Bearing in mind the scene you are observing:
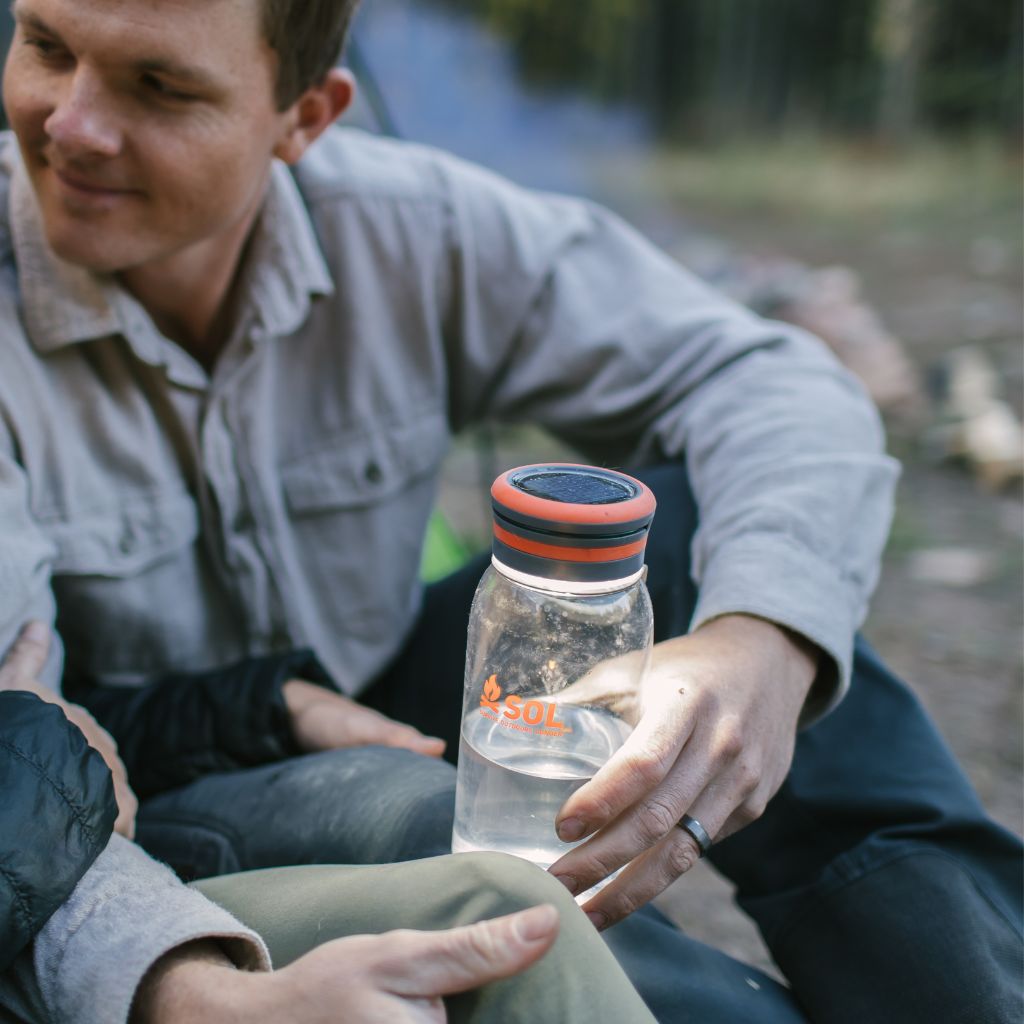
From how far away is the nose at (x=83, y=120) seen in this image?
1369 mm

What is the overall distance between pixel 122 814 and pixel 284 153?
3.08 ft

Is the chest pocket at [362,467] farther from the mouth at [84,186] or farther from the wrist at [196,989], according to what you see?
the wrist at [196,989]

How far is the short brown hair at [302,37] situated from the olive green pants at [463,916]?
1022mm

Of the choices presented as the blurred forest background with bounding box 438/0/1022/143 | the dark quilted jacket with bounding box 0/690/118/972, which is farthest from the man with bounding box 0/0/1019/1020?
the blurred forest background with bounding box 438/0/1022/143

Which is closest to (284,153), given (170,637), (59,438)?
(59,438)

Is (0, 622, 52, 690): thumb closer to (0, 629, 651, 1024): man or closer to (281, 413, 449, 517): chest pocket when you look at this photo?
(0, 629, 651, 1024): man

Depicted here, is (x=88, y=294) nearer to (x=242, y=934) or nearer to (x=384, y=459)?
(x=384, y=459)

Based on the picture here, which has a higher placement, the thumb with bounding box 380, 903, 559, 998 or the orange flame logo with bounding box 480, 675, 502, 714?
the orange flame logo with bounding box 480, 675, 502, 714

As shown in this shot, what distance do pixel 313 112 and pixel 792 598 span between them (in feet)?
3.17

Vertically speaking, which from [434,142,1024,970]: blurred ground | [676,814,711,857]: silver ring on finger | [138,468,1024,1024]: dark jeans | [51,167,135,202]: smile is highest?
[51,167,135,202]: smile

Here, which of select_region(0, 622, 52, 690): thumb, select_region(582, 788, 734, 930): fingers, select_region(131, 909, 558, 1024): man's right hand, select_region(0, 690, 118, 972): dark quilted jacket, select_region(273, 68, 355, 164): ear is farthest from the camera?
select_region(273, 68, 355, 164): ear

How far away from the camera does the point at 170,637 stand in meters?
1.66

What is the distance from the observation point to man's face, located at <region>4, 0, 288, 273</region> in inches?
53.4

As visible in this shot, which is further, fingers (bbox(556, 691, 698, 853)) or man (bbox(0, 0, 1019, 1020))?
man (bbox(0, 0, 1019, 1020))
